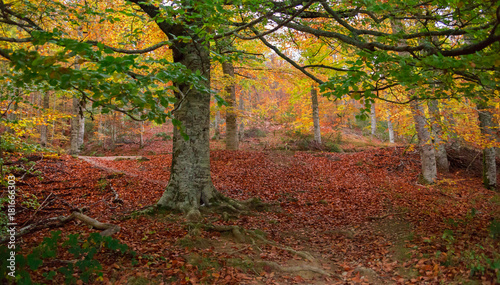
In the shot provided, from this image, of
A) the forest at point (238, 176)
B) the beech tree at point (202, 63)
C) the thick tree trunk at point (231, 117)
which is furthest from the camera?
the thick tree trunk at point (231, 117)

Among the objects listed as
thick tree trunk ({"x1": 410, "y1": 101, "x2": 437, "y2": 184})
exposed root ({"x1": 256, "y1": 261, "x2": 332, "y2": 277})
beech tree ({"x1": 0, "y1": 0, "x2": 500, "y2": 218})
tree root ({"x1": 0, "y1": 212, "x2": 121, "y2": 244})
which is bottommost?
exposed root ({"x1": 256, "y1": 261, "x2": 332, "y2": 277})

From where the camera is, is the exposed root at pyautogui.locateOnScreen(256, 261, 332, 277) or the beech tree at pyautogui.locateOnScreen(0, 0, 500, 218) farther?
the exposed root at pyautogui.locateOnScreen(256, 261, 332, 277)

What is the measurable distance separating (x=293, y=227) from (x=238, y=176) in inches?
190

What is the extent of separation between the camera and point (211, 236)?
18.2 ft

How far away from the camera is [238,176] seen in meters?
11.4

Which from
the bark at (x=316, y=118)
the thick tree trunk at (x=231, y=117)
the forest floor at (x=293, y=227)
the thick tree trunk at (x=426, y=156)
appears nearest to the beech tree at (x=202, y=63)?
the forest floor at (x=293, y=227)

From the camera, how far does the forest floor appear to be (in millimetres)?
4098

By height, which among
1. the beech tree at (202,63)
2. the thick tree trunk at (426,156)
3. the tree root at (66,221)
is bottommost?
the tree root at (66,221)

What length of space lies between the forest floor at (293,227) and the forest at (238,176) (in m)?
0.04

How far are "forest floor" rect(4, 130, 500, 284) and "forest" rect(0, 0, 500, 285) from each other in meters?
0.04

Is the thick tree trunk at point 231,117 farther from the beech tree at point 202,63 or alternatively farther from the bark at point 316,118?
the beech tree at point 202,63

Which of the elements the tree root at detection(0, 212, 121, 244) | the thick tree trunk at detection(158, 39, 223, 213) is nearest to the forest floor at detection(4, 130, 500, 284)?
the tree root at detection(0, 212, 121, 244)

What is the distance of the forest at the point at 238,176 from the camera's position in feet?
11.4

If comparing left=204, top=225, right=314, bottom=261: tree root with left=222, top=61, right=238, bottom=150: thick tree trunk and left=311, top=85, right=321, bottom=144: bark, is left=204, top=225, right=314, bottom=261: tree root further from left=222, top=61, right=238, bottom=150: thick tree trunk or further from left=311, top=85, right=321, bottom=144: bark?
left=311, top=85, right=321, bottom=144: bark
